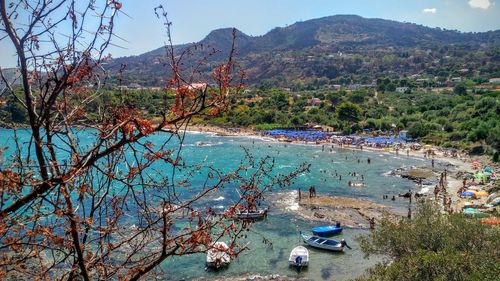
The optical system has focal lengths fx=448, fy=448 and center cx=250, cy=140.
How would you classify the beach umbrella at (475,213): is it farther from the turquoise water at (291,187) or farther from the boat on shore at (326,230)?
the boat on shore at (326,230)

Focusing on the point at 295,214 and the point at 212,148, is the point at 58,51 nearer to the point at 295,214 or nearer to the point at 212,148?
the point at 295,214

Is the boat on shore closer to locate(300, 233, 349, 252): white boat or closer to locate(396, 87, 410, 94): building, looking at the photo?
locate(300, 233, 349, 252): white boat

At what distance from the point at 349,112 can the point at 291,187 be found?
4612 cm

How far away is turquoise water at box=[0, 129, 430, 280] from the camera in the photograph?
22.7 metres

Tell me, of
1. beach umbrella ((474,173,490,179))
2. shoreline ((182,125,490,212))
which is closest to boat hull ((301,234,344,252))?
shoreline ((182,125,490,212))

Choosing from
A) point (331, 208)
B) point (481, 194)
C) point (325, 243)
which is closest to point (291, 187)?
point (331, 208)

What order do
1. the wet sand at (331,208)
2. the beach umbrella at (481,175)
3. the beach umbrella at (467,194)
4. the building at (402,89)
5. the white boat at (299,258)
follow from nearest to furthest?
the white boat at (299,258), the wet sand at (331,208), the beach umbrella at (467,194), the beach umbrella at (481,175), the building at (402,89)

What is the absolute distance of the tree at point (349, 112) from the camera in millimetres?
85125

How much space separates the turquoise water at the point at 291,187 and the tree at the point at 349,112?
1928 cm

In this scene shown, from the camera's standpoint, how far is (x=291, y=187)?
43094 mm

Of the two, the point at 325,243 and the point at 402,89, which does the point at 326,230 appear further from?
the point at 402,89

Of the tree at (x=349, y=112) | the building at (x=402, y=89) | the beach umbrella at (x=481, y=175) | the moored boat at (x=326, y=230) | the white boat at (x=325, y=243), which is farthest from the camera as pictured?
the building at (x=402, y=89)

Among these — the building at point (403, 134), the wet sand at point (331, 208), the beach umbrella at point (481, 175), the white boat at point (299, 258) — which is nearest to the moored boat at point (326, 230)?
the wet sand at point (331, 208)

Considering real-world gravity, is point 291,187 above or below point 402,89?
below
